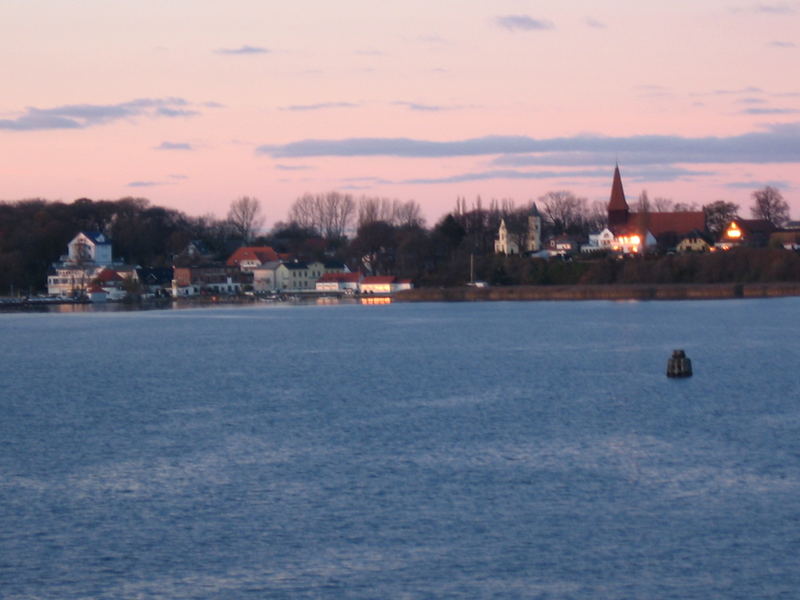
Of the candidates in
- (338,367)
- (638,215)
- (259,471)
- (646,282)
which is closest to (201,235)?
(638,215)

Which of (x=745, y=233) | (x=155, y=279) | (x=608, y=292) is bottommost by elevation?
(x=608, y=292)

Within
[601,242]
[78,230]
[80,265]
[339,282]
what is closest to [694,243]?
[601,242]

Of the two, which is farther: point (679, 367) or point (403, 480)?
point (679, 367)

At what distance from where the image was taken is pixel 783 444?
17250 mm

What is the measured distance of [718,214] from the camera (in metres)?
99.4

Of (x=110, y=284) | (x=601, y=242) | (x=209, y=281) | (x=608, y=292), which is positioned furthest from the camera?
(x=209, y=281)

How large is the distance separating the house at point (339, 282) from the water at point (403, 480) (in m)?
62.1

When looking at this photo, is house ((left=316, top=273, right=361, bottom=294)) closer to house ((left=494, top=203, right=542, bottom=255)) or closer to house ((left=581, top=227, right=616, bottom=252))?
house ((left=494, top=203, right=542, bottom=255))

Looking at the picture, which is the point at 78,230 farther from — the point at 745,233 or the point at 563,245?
the point at 745,233

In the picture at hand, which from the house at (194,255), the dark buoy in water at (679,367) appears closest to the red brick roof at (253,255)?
the house at (194,255)

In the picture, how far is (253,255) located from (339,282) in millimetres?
10047

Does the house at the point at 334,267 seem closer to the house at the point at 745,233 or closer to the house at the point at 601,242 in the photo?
the house at the point at 601,242

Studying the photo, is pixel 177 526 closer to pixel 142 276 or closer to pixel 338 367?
pixel 338 367

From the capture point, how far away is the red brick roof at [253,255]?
101 meters
